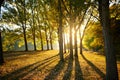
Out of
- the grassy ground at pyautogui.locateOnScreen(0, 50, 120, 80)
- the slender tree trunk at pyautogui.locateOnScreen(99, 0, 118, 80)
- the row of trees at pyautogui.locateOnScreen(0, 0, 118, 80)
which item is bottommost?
the grassy ground at pyautogui.locateOnScreen(0, 50, 120, 80)

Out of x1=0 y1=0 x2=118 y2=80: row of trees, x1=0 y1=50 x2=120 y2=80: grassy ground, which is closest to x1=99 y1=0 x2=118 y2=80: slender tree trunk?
x1=0 y1=50 x2=120 y2=80: grassy ground

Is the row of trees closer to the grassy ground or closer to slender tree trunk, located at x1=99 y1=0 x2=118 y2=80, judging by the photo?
the grassy ground

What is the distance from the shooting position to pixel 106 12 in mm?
9203

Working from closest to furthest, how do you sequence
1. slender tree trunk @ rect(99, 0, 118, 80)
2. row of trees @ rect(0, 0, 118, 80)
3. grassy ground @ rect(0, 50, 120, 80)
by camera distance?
slender tree trunk @ rect(99, 0, 118, 80)
grassy ground @ rect(0, 50, 120, 80)
row of trees @ rect(0, 0, 118, 80)

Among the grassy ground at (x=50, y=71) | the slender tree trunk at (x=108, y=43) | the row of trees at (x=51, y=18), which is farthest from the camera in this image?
the row of trees at (x=51, y=18)

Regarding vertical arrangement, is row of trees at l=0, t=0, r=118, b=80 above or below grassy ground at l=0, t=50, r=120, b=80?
above

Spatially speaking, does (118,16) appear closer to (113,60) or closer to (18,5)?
(18,5)

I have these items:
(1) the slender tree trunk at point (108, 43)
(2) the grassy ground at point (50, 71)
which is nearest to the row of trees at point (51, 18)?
(2) the grassy ground at point (50, 71)

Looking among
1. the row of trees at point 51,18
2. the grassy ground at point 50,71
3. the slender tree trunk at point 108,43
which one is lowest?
the grassy ground at point 50,71

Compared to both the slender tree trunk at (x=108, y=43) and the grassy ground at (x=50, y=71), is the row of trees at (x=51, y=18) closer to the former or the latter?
the grassy ground at (x=50, y=71)

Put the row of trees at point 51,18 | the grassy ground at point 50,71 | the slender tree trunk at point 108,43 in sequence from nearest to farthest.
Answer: the slender tree trunk at point 108,43 → the grassy ground at point 50,71 → the row of trees at point 51,18

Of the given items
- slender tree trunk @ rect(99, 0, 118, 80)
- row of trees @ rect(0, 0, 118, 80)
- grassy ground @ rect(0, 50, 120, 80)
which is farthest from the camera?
row of trees @ rect(0, 0, 118, 80)

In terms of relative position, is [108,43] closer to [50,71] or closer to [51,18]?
[50,71]

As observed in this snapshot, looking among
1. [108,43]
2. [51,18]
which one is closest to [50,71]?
[108,43]
